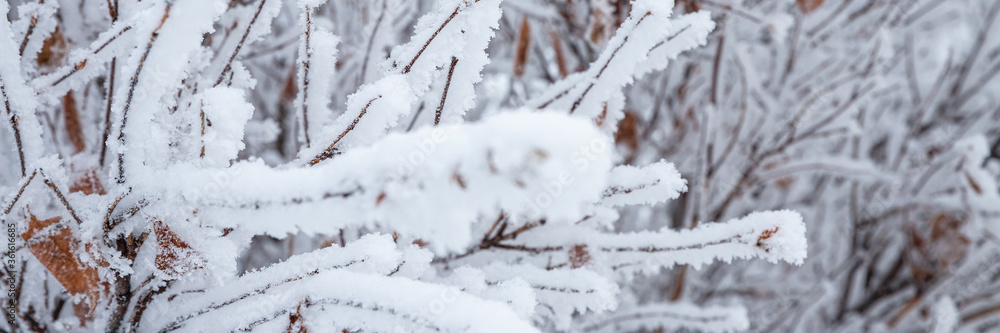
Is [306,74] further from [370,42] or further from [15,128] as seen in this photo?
[15,128]

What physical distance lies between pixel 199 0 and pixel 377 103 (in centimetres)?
24

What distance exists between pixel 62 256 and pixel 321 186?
56 cm

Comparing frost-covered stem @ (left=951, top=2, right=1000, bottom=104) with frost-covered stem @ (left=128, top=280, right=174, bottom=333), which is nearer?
frost-covered stem @ (left=128, top=280, right=174, bottom=333)

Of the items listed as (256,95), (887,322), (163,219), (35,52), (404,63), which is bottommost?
(163,219)

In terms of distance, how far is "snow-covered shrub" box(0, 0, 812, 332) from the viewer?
484 mm

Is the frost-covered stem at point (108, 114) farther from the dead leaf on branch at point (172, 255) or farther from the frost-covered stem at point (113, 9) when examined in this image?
the dead leaf on branch at point (172, 255)

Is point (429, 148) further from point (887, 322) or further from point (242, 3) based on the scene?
point (887, 322)

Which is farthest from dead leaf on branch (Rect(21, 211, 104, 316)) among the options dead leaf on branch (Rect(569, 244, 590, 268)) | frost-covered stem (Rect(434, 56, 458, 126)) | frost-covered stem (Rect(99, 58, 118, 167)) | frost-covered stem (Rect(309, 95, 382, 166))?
dead leaf on branch (Rect(569, 244, 590, 268))

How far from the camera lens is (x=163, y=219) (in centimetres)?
75

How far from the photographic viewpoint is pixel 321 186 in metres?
0.51

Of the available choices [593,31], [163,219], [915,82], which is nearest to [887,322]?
[915,82]

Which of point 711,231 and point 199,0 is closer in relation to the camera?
point 199,0

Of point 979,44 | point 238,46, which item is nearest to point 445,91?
point 238,46

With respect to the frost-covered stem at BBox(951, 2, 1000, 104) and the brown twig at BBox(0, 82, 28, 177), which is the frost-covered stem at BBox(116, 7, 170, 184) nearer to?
the brown twig at BBox(0, 82, 28, 177)
